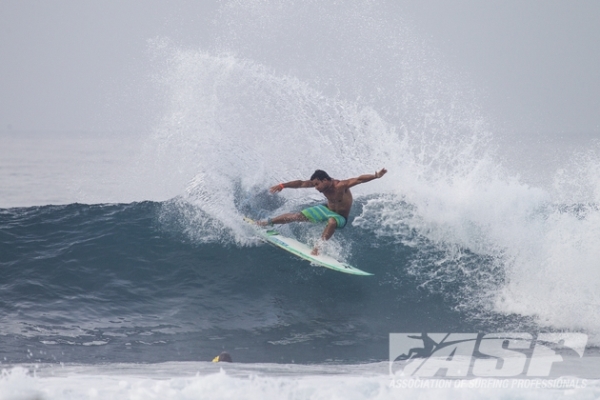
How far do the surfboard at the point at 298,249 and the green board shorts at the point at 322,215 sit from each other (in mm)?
526

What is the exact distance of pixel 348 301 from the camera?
9.50m

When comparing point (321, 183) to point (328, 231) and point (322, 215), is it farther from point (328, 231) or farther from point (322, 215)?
point (328, 231)

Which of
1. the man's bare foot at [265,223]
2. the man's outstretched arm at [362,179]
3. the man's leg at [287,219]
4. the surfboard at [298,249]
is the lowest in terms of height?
the surfboard at [298,249]

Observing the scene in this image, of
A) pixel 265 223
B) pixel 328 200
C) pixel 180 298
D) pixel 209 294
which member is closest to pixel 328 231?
pixel 328 200

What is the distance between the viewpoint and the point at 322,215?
33.5 ft

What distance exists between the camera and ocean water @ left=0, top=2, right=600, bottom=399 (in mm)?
6723

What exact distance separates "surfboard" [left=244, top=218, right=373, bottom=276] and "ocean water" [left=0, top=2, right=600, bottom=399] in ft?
0.75

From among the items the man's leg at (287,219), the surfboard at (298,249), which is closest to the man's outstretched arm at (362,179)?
the man's leg at (287,219)

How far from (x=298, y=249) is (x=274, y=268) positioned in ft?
1.78

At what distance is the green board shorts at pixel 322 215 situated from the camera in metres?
10.1

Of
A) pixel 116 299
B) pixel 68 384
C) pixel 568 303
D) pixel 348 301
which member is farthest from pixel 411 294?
pixel 68 384

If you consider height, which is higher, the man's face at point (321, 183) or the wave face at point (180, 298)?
the man's face at point (321, 183)

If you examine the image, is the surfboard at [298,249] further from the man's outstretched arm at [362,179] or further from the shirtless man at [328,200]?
the man's outstretched arm at [362,179]

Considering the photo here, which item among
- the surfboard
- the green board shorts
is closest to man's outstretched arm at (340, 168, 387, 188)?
the green board shorts
